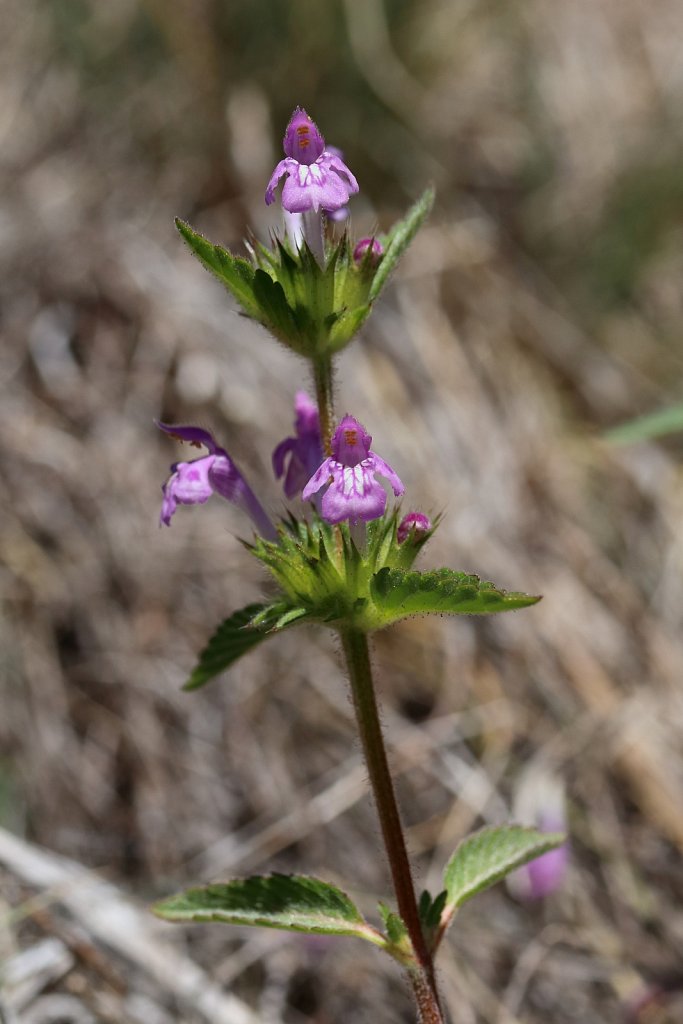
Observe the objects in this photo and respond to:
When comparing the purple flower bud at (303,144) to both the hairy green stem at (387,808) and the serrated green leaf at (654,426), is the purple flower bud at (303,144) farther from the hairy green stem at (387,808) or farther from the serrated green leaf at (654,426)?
the serrated green leaf at (654,426)

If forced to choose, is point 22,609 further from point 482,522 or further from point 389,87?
point 389,87

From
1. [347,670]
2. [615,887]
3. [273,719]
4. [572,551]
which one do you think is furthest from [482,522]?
[347,670]

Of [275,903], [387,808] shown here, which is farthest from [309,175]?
[275,903]

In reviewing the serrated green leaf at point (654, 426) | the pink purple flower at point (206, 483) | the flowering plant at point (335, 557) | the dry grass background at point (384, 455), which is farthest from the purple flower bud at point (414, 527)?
the dry grass background at point (384, 455)

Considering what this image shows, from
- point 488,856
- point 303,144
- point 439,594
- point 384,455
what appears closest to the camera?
point 439,594

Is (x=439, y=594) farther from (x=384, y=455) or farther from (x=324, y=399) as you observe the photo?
(x=384, y=455)

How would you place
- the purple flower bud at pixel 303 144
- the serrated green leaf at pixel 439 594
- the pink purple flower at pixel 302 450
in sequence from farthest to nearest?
the pink purple flower at pixel 302 450, the purple flower bud at pixel 303 144, the serrated green leaf at pixel 439 594
